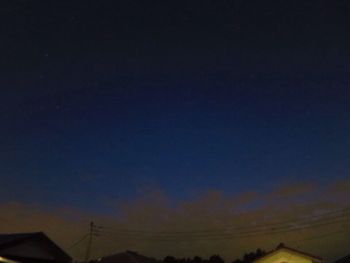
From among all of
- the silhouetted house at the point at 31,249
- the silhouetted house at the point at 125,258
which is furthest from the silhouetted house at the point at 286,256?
the silhouetted house at the point at 31,249

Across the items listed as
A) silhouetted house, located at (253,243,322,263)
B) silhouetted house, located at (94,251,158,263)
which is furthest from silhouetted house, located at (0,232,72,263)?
silhouetted house, located at (253,243,322,263)

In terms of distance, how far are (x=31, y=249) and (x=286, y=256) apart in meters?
26.8

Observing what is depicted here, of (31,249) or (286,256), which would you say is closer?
(31,249)

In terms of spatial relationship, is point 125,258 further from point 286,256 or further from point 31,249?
point 31,249

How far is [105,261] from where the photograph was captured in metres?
46.8

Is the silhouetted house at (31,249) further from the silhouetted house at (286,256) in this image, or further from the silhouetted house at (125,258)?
the silhouetted house at (286,256)

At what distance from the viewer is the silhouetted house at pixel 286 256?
41000mm

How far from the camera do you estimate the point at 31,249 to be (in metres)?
26.1

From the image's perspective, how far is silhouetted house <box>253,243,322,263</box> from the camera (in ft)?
135

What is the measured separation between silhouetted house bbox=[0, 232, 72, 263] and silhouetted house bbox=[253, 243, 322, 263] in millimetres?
23100

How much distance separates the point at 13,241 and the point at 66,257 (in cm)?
429

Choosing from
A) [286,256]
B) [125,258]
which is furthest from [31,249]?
[286,256]

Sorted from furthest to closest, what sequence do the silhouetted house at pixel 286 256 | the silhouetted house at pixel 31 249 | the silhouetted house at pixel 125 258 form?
the silhouetted house at pixel 125 258 → the silhouetted house at pixel 286 256 → the silhouetted house at pixel 31 249

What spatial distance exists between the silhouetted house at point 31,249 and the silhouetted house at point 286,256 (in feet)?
75.8
